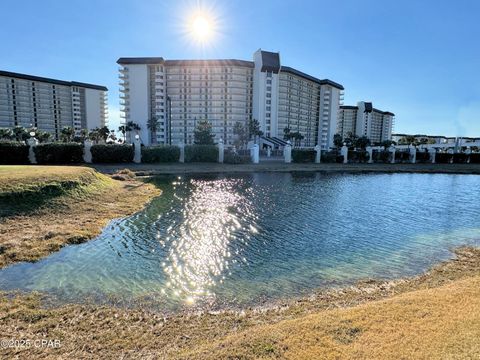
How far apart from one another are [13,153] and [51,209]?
2878cm

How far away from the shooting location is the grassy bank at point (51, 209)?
1134 centimetres

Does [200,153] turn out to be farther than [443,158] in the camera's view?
No

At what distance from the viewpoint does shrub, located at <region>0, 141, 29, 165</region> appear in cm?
3651

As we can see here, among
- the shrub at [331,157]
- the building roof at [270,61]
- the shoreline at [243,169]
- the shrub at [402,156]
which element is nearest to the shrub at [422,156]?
the shrub at [402,156]

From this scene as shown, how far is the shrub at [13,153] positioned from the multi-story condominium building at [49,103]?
102 meters

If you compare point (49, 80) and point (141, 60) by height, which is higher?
point (141, 60)

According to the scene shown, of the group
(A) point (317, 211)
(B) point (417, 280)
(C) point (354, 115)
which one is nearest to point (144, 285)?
(B) point (417, 280)

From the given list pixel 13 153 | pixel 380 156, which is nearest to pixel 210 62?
pixel 380 156

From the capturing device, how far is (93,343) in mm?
5805

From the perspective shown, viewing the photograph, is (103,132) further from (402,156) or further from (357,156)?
(402,156)

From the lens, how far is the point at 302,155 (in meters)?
55.9

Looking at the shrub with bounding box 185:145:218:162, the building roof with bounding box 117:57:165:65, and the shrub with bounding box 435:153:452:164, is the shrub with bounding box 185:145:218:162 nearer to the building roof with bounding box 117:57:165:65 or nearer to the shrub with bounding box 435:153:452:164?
the shrub with bounding box 435:153:452:164

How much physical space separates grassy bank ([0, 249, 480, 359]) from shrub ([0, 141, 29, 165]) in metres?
37.2

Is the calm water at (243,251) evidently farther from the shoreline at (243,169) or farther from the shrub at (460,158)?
the shrub at (460,158)
